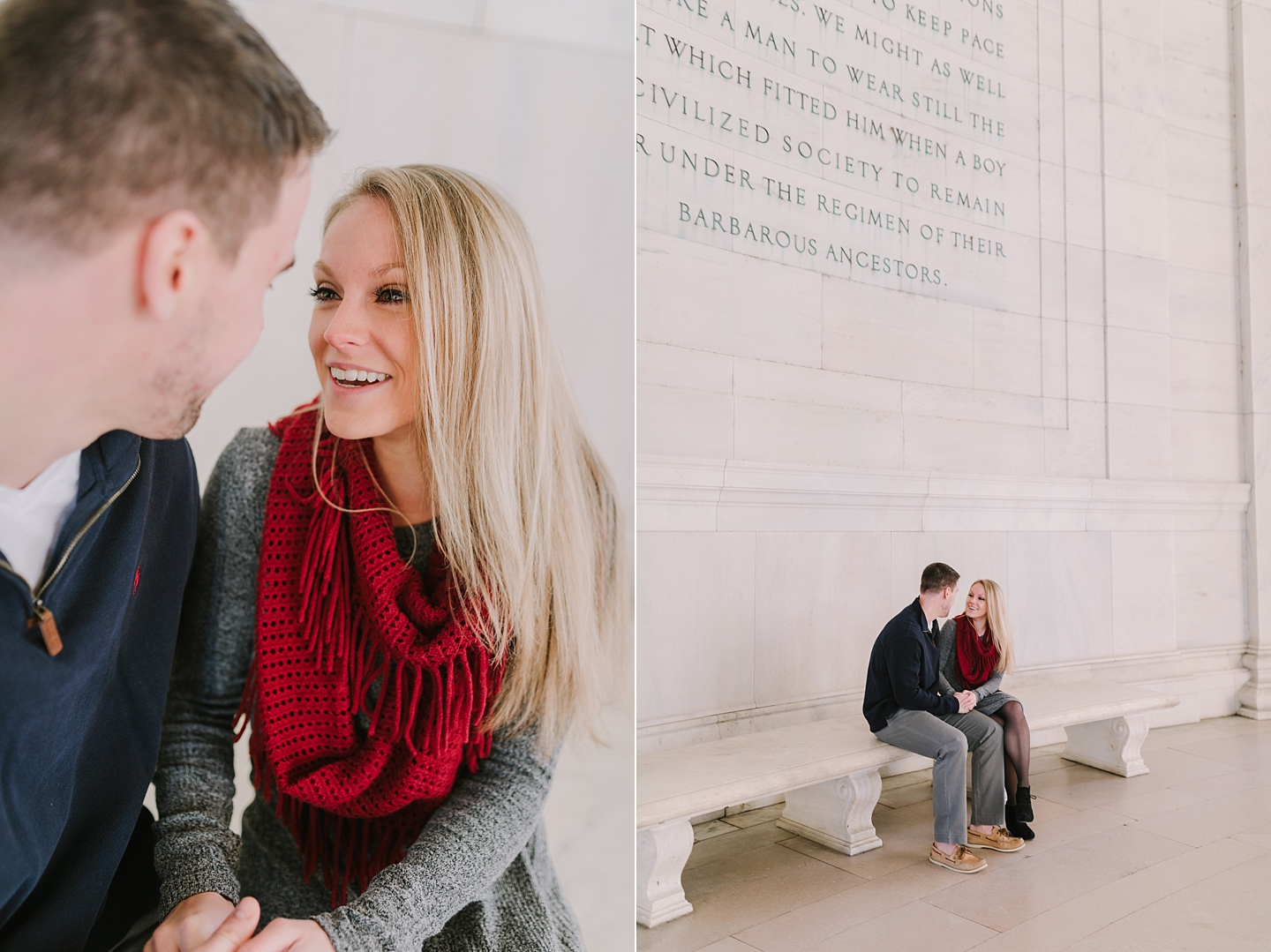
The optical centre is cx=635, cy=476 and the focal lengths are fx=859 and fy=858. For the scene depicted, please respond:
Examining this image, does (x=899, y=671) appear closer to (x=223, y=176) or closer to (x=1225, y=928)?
(x=1225, y=928)

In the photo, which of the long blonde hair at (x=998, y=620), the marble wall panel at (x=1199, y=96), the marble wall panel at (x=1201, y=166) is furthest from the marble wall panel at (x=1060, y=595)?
the marble wall panel at (x=1199, y=96)

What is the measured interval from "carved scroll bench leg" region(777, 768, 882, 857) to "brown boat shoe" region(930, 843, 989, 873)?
24cm

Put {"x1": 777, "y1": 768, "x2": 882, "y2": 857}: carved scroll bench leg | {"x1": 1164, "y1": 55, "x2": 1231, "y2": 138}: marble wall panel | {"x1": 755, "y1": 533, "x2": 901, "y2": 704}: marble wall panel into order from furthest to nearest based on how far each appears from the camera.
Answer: {"x1": 1164, "y1": 55, "x2": 1231, "y2": 138}: marble wall panel < {"x1": 755, "y1": 533, "x2": 901, "y2": 704}: marble wall panel < {"x1": 777, "y1": 768, "x2": 882, "y2": 857}: carved scroll bench leg

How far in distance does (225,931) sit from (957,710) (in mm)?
2986

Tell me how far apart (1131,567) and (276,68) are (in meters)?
5.72

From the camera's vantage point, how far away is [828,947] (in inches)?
108

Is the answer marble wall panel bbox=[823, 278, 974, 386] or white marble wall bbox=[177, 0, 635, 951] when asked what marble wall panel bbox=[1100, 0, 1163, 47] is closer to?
marble wall panel bbox=[823, 278, 974, 386]

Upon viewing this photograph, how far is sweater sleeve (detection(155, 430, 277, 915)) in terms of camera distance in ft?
3.53

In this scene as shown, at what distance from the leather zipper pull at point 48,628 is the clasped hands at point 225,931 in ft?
1.13

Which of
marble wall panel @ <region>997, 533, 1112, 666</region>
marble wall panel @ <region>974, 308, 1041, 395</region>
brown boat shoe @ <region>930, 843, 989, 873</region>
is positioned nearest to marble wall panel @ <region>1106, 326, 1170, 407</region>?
marble wall panel @ <region>974, 308, 1041, 395</region>

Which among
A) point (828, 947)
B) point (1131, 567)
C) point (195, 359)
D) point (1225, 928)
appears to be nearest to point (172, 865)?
point (195, 359)

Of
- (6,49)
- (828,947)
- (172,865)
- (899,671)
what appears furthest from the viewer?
(899,671)

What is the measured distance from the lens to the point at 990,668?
3.49 metres

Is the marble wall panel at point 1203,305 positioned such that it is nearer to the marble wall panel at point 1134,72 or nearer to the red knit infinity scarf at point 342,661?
the marble wall panel at point 1134,72
